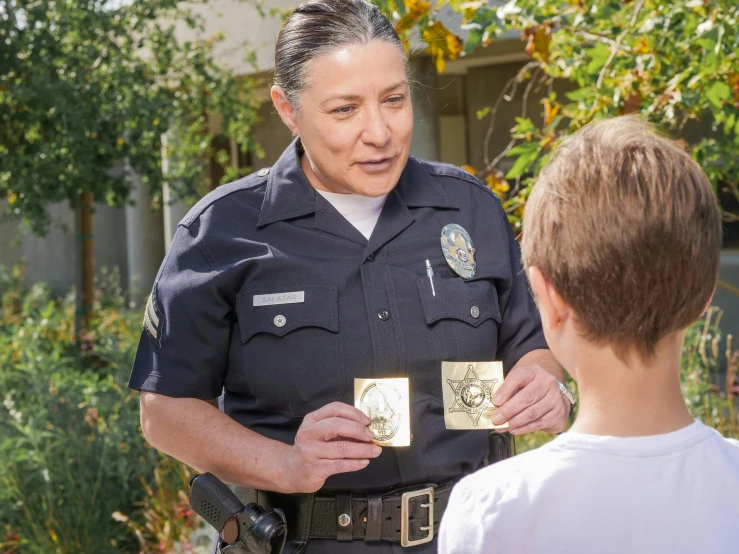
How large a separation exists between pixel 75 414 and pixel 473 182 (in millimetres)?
3210

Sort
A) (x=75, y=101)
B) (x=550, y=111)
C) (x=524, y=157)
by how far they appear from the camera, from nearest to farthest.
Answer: (x=524, y=157), (x=550, y=111), (x=75, y=101)

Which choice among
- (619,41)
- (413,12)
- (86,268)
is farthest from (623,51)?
(86,268)

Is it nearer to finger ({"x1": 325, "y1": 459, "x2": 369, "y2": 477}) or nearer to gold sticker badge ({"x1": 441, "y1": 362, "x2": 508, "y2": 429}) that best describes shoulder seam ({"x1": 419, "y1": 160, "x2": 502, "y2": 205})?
gold sticker badge ({"x1": 441, "y1": 362, "x2": 508, "y2": 429})

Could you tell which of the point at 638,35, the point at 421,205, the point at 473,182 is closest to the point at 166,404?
the point at 421,205

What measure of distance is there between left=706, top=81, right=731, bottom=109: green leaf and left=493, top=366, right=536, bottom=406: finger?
1.57 m

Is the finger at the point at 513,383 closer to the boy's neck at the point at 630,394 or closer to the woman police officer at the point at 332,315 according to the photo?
the woman police officer at the point at 332,315

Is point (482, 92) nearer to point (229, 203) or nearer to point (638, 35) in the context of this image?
point (638, 35)

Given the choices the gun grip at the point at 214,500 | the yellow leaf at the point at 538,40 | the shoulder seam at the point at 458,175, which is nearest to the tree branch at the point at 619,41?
the yellow leaf at the point at 538,40

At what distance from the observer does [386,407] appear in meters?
1.94

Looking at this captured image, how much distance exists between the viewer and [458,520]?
1.30m

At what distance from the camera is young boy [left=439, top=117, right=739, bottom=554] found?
1264 millimetres

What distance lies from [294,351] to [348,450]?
29 cm

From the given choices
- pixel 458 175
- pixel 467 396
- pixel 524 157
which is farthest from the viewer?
pixel 524 157

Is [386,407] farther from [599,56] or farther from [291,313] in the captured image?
[599,56]
